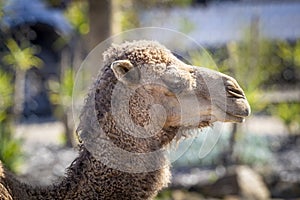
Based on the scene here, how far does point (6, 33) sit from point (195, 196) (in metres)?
3.22

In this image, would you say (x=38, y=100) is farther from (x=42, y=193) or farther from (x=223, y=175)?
(x=42, y=193)

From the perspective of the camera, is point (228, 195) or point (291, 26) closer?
point (228, 195)

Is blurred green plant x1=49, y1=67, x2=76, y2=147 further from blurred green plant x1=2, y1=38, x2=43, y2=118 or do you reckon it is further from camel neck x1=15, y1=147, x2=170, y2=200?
camel neck x1=15, y1=147, x2=170, y2=200

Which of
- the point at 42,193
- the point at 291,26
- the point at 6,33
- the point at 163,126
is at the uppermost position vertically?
the point at 163,126

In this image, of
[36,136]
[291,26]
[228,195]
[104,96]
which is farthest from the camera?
[291,26]

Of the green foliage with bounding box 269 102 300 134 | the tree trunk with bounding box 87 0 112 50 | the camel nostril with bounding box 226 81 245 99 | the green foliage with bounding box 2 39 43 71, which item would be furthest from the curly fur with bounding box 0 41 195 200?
the green foliage with bounding box 269 102 300 134

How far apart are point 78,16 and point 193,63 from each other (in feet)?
6.58

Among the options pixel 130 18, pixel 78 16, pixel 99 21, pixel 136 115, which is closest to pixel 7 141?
pixel 99 21

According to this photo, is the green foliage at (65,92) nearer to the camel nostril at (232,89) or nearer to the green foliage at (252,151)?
the green foliage at (252,151)

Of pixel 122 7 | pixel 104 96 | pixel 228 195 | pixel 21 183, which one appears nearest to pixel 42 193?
pixel 21 183

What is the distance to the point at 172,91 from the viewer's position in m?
3.48

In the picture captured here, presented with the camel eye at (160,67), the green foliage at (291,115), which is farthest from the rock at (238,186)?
the camel eye at (160,67)

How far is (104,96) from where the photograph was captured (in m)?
3.49

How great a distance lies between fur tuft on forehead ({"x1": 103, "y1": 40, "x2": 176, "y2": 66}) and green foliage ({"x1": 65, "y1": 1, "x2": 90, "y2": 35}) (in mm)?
5883
